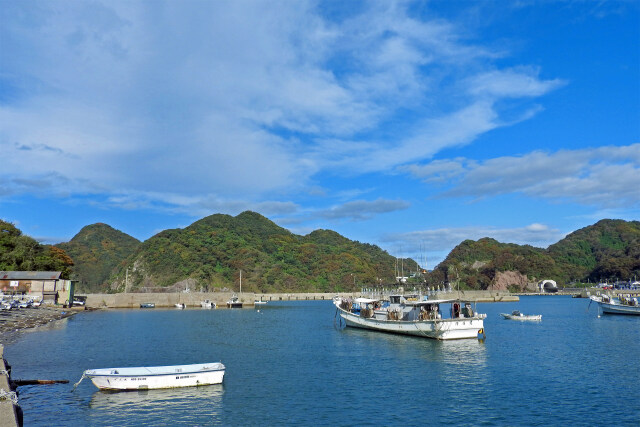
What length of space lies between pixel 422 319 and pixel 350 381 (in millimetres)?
24416

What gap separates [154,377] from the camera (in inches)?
1074

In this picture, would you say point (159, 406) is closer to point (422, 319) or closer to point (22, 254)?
point (422, 319)

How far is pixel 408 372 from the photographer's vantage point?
109ft

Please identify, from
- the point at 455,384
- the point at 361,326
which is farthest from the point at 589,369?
the point at 361,326

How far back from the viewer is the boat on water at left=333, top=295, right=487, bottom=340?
50188 millimetres

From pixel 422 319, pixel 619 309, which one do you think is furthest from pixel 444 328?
pixel 619 309

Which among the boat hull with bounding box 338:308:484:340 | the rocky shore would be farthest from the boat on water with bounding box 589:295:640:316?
the rocky shore

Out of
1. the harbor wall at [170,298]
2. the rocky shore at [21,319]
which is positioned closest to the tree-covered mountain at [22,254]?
the harbor wall at [170,298]

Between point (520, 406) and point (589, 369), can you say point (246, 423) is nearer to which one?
point (520, 406)

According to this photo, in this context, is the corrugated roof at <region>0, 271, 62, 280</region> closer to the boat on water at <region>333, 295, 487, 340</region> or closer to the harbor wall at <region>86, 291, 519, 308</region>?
the harbor wall at <region>86, 291, 519, 308</region>

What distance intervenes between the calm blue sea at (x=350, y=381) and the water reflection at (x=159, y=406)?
0.06 metres

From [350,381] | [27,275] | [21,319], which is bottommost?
[350,381]

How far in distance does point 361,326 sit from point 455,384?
121 ft

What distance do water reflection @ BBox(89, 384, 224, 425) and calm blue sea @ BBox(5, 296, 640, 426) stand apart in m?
0.06
